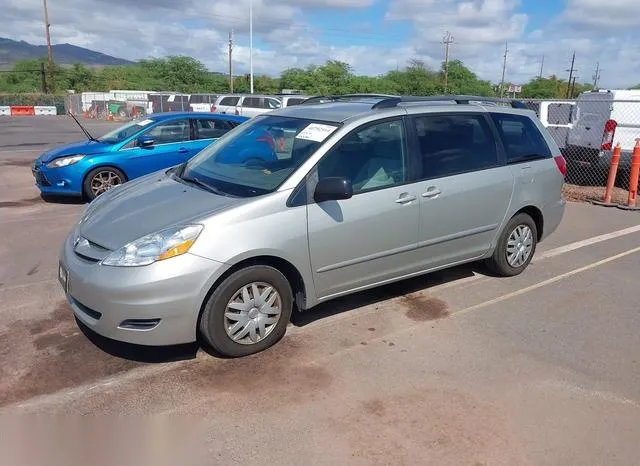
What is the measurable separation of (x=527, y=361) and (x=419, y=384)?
908 mm

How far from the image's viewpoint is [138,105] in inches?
1503

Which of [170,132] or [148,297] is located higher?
[170,132]

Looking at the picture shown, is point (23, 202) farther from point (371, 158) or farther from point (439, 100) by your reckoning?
point (439, 100)

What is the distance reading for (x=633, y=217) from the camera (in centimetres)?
872

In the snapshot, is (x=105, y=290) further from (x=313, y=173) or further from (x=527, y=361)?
(x=527, y=361)

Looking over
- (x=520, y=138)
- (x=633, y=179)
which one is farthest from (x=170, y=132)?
Result: (x=633, y=179)

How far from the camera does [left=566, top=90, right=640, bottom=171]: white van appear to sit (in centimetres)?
1067

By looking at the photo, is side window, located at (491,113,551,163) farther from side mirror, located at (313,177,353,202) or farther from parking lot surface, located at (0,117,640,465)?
side mirror, located at (313,177,353,202)

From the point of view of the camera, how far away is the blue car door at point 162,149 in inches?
352

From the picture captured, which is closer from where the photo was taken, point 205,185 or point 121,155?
point 205,185

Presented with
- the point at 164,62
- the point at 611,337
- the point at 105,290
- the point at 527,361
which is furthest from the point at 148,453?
the point at 164,62

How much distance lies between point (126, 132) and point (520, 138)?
21.7 ft

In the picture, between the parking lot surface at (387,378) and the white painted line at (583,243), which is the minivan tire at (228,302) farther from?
the white painted line at (583,243)

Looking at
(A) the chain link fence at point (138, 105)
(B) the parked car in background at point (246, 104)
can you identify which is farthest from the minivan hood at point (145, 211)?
(A) the chain link fence at point (138, 105)
